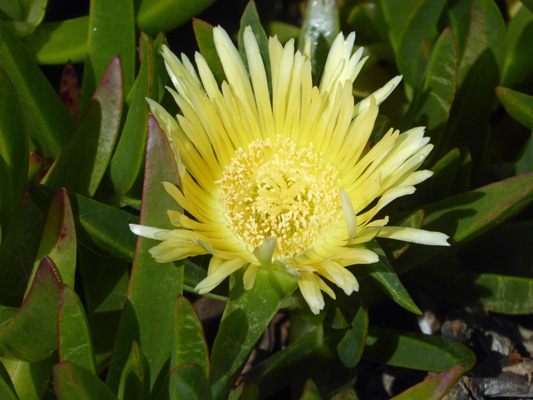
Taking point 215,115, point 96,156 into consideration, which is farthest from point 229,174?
point 96,156

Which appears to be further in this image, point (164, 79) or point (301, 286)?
point (164, 79)

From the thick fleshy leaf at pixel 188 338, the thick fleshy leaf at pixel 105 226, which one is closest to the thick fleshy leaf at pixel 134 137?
the thick fleshy leaf at pixel 105 226

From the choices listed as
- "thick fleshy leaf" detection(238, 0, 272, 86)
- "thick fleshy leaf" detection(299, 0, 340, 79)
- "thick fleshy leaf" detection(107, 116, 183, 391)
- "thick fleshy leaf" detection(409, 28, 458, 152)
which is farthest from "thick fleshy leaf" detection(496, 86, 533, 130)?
"thick fleshy leaf" detection(107, 116, 183, 391)

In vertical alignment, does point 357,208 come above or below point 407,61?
below

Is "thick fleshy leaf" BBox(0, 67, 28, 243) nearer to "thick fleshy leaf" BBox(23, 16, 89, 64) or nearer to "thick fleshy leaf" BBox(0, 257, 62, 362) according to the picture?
"thick fleshy leaf" BBox(0, 257, 62, 362)

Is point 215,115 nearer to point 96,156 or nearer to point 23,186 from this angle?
point 96,156

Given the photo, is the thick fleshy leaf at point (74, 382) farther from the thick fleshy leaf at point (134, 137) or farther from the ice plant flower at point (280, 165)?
the thick fleshy leaf at point (134, 137)
